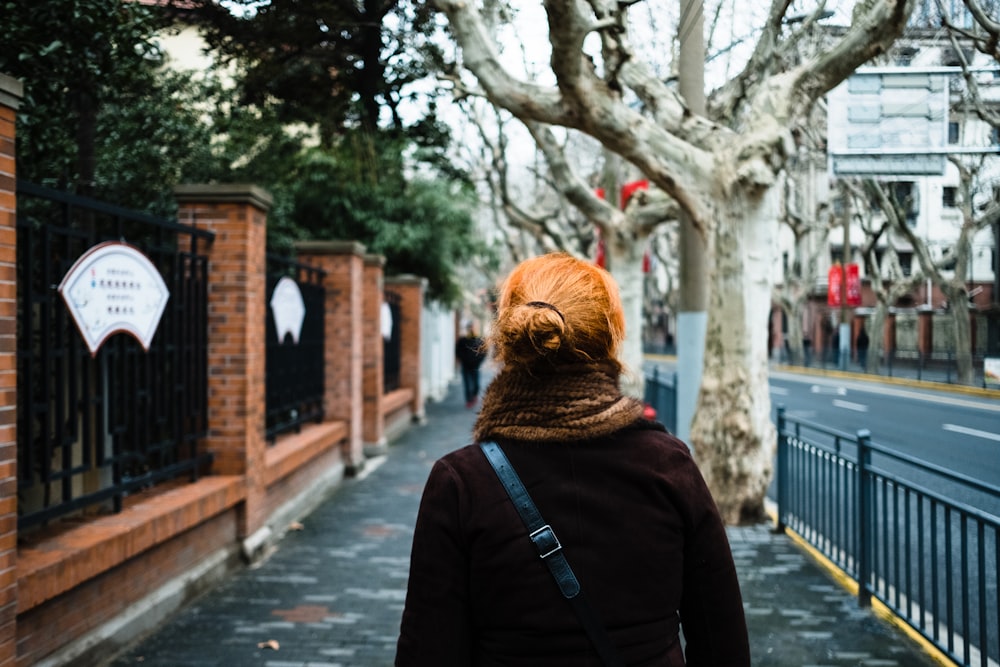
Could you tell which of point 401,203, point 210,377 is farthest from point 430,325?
point 210,377

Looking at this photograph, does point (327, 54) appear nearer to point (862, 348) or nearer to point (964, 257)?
point (964, 257)

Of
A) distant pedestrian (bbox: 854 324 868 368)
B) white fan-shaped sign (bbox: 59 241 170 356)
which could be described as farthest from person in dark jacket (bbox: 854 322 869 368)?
white fan-shaped sign (bbox: 59 241 170 356)

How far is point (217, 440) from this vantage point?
6625 mm

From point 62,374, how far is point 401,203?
11906mm

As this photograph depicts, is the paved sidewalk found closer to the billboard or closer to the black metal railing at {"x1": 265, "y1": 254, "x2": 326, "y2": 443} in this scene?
the black metal railing at {"x1": 265, "y1": 254, "x2": 326, "y2": 443}

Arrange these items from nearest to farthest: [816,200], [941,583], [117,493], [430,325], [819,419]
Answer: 1. [117,493]
2. [941,583]
3. [819,419]
4. [430,325]
5. [816,200]

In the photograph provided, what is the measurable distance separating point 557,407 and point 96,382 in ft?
12.8

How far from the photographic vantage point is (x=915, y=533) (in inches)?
201

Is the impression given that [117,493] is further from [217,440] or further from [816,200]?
[816,200]

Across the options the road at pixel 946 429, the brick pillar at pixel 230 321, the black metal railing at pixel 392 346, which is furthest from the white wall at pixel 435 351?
the brick pillar at pixel 230 321

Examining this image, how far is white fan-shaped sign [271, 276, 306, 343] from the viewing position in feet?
27.0

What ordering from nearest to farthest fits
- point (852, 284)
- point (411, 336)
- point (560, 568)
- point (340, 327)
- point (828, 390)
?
point (560, 568), point (340, 327), point (411, 336), point (828, 390), point (852, 284)

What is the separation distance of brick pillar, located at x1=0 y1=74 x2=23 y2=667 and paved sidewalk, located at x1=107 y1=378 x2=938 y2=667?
50.6 inches

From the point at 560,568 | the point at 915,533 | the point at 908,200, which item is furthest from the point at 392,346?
the point at 908,200
